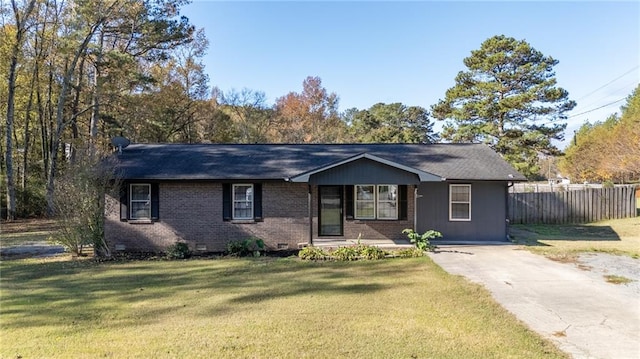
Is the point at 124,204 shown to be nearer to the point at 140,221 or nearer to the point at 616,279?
the point at 140,221

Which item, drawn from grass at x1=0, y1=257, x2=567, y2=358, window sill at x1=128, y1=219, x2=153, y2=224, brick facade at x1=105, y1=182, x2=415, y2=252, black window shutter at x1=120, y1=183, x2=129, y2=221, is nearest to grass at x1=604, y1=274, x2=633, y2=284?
grass at x1=0, y1=257, x2=567, y2=358

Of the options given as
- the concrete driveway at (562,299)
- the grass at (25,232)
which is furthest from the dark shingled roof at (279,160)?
the grass at (25,232)

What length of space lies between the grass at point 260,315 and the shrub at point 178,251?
72.7 inches

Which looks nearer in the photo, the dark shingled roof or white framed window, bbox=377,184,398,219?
the dark shingled roof

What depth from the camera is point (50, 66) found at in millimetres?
24266

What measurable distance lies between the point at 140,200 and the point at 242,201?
346cm

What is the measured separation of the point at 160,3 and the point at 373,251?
2139 centimetres

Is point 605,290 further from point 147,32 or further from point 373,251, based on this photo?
point 147,32

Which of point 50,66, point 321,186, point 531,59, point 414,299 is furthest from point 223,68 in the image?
point 414,299

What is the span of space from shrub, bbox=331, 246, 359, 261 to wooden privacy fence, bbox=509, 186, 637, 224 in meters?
10.9

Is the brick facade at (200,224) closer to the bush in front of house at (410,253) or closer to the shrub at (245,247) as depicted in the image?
the shrub at (245,247)

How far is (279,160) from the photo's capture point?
46.9ft

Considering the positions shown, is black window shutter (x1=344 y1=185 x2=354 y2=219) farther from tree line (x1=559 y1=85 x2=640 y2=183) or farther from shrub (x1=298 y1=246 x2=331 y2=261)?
tree line (x1=559 y1=85 x2=640 y2=183)

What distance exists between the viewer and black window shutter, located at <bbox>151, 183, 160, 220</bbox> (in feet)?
42.2
